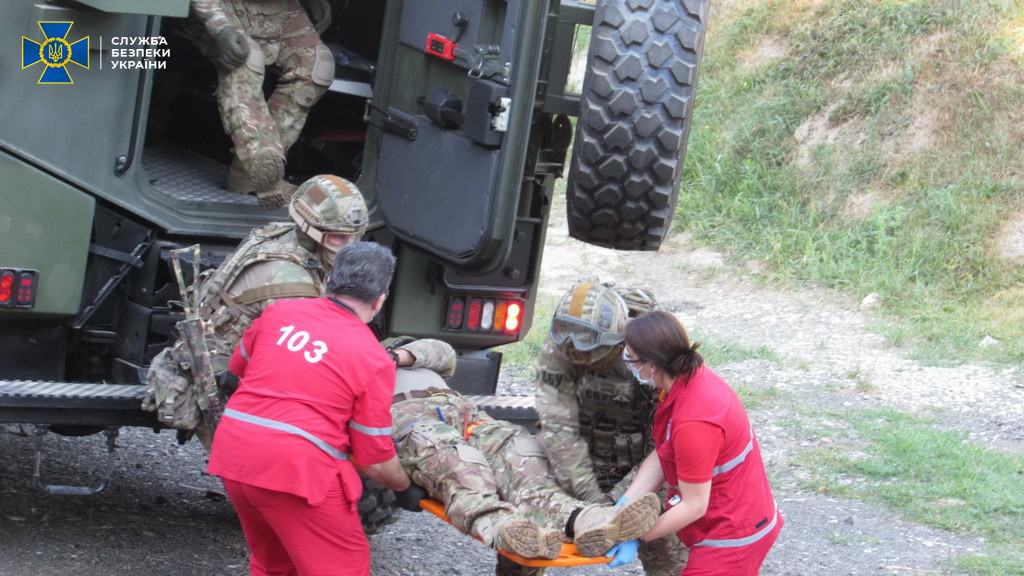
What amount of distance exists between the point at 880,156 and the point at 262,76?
6955 mm

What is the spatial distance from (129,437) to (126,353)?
5.69ft

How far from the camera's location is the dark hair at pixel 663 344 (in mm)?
3912

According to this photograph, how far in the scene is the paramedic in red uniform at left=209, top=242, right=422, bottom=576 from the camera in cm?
388

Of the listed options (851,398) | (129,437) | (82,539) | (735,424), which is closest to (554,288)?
(851,398)

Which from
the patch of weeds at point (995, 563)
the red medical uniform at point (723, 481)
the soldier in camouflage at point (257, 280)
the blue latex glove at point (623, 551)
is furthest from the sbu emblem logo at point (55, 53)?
the patch of weeds at point (995, 563)

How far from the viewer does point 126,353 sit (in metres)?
5.14

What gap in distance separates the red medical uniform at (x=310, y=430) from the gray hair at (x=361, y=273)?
0.18ft

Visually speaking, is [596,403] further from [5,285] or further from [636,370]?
[5,285]

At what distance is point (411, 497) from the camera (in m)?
4.41

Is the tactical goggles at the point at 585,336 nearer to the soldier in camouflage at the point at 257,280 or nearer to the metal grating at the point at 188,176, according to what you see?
the soldier in camouflage at the point at 257,280

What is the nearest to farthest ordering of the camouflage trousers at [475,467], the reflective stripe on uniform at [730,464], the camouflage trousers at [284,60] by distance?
the reflective stripe on uniform at [730,464], the camouflage trousers at [475,467], the camouflage trousers at [284,60]

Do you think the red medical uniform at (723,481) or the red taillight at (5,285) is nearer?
the red medical uniform at (723,481)

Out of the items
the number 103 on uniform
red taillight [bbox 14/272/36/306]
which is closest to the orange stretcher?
the number 103 on uniform

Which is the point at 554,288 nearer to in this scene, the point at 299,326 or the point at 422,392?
the point at 422,392
